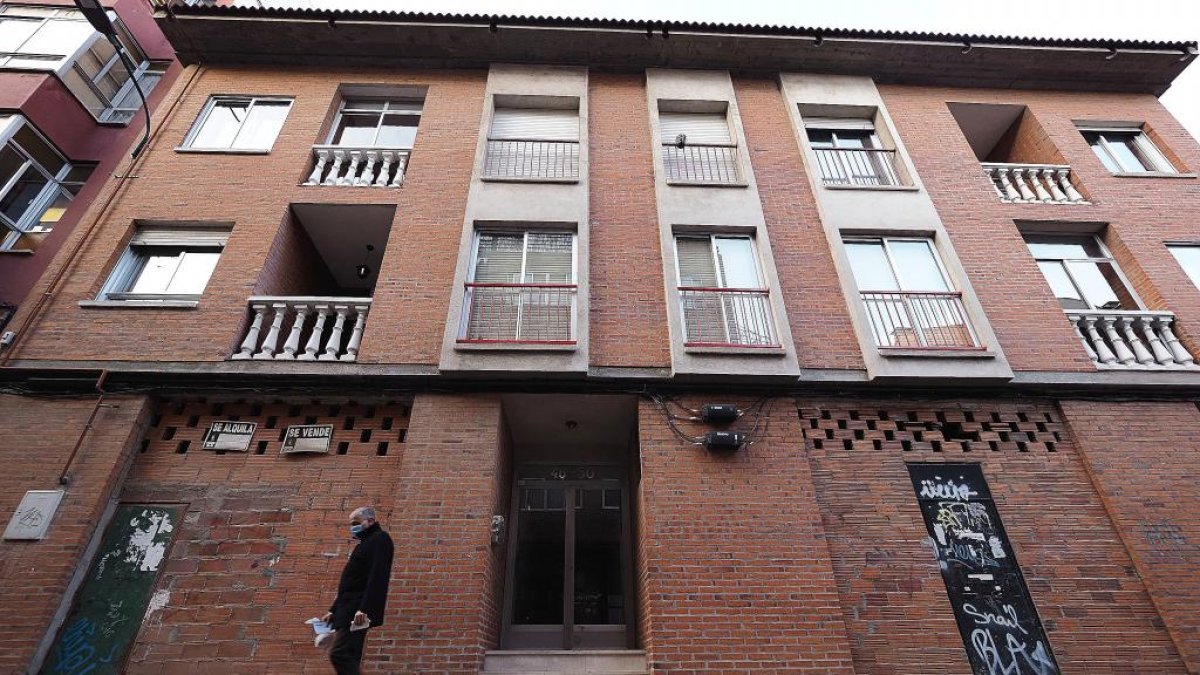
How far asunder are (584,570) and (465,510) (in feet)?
7.35

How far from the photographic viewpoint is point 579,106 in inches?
396

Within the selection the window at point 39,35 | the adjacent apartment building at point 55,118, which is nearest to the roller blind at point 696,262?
the adjacent apartment building at point 55,118

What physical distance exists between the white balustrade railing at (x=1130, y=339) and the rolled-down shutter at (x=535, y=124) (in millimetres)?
8478

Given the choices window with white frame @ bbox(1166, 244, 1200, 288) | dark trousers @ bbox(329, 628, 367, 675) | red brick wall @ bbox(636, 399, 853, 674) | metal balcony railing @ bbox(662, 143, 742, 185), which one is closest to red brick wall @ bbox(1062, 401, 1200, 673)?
window with white frame @ bbox(1166, 244, 1200, 288)

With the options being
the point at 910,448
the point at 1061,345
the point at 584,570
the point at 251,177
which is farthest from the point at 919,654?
the point at 251,177

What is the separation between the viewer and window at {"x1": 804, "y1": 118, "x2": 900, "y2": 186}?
9609mm

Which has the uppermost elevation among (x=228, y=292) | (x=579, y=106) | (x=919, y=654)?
(x=579, y=106)

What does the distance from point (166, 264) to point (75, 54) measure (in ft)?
16.7

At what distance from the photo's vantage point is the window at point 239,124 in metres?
9.35

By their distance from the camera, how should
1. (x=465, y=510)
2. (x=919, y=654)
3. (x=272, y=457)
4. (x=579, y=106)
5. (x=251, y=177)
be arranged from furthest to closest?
(x=579, y=106) < (x=251, y=177) < (x=272, y=457) < (x=465, y=510) < (x=919, y=654)

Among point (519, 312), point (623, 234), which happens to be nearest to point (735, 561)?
point (519, 312)

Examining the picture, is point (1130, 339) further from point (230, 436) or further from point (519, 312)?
point (230, 436)

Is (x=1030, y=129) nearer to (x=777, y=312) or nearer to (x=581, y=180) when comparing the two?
(x=777, y=312)

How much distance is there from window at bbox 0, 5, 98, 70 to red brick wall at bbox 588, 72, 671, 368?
9.45 metres
